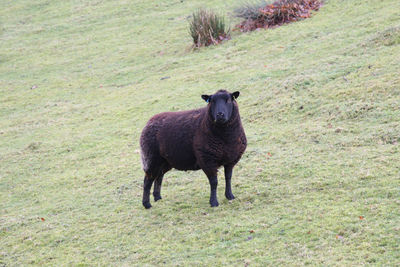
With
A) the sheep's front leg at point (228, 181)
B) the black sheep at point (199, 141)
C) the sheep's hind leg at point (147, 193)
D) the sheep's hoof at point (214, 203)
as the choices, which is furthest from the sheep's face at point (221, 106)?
the sheep's hind leg at point (147, 193)

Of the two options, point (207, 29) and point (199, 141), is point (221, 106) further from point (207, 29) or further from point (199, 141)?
point (207, 29)

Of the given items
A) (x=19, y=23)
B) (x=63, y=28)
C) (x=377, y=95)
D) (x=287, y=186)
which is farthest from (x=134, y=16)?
(x=287, y=186)

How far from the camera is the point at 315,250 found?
6.47m

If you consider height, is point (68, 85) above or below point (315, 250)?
below

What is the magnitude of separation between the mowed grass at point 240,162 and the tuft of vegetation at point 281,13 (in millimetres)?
726

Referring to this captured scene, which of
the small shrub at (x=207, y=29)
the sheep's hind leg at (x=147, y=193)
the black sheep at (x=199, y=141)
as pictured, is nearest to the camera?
the black sheep at (x=199, y=141)

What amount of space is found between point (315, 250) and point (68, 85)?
56.4 feet

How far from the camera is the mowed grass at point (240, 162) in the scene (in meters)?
7.24

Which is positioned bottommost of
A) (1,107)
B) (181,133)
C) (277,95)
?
(1,107)

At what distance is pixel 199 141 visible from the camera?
8547mm

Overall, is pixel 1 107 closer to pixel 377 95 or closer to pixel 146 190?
pixel 146 190

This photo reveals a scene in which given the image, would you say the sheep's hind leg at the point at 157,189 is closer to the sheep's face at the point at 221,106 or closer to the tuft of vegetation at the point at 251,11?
the sheep's face at the point at 221,106

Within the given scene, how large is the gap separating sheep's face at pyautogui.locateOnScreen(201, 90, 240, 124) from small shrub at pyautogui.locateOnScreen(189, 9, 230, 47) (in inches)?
548

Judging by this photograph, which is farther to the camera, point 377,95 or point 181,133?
point 377,95
